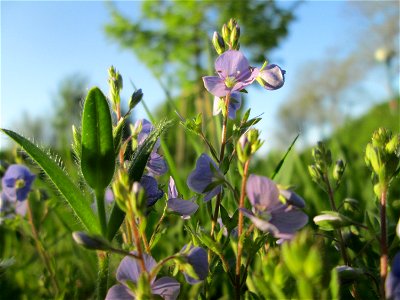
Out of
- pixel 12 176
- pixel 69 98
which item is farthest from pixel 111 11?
pixel 12 176

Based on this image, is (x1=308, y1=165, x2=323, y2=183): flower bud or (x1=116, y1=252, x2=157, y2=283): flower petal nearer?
(x1=116, y1=252, x2=157, y2=283): flower petal

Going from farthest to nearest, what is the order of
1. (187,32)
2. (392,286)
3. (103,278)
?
(187,32), (103,278), (392,286)

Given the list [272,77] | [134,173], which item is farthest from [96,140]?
[272,77]

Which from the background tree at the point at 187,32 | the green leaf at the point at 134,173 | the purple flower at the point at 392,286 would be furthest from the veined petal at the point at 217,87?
the background tree at the point at 187,32

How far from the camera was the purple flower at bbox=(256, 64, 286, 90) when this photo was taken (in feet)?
2.08

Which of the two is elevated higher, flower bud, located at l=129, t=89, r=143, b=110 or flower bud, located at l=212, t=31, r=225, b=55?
flower bud, located at l=212, t=31, r=225, b=55

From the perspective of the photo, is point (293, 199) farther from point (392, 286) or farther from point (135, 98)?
point (135, 98)

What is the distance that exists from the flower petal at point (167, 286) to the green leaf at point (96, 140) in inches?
6.7

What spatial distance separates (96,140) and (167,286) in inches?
8.8

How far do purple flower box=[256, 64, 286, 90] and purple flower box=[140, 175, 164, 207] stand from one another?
23cm

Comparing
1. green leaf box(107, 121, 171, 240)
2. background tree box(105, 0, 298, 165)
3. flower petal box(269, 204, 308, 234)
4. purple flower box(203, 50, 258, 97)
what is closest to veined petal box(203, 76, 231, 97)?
purple flower box(203, 50, 258, 97)

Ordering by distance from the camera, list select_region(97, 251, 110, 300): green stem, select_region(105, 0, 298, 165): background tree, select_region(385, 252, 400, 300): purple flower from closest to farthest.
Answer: select_region(385, 252, 400, 300): purple flower
select_region(97, 251, 110, 300): green stem
select_region(105, 0, 298, 165): background tree

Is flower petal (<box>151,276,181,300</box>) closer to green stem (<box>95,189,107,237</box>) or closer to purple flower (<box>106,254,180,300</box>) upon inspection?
purple flower (<box>106,254,180,300</box>)

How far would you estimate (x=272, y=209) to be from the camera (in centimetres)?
Result: 48
